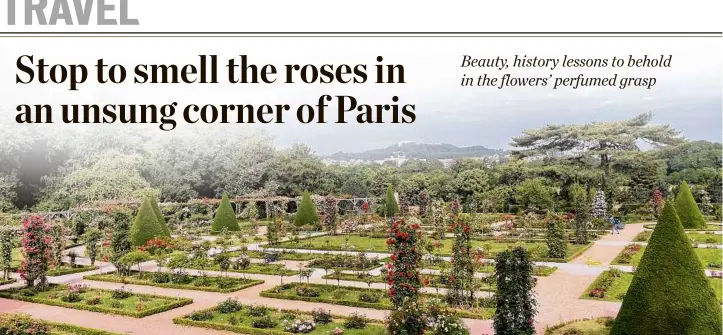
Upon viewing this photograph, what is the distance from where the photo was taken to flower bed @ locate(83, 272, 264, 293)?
21016 millimetres

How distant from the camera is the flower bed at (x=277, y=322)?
15.2 metres

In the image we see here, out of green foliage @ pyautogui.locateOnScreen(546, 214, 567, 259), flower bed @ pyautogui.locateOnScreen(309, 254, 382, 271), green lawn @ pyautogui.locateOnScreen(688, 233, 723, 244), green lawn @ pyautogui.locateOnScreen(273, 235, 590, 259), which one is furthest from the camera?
green lawn @ pyautogui.locateOnScreen(688, 233, 723, 244)

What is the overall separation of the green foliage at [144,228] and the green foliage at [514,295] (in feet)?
67.6

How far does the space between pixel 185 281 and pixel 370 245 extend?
38.2 feet

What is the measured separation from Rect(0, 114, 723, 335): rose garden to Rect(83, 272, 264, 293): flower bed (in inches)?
3.2

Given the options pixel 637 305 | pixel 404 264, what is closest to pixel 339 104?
pixel 404 264

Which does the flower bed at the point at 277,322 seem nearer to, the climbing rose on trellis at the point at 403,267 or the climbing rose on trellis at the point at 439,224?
the climbing rose on trellis at the point at 403,267

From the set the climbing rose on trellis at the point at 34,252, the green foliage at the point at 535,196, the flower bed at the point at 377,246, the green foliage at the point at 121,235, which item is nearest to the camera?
the climbing rose on trellis at the point at 34,252

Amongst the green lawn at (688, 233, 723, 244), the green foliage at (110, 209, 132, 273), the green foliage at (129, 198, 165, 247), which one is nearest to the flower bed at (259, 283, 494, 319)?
the green foliage at (110, 209, 132, 273)

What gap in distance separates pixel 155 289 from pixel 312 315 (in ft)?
25.4

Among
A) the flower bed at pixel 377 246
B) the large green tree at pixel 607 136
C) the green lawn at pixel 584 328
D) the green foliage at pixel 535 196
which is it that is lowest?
the green lawn at pixel 584 328

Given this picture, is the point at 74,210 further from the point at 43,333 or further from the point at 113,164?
the point at 43,333

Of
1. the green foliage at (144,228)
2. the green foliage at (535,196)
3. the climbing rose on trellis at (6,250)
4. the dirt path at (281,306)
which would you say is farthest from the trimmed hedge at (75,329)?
the green foliage at (535,196)

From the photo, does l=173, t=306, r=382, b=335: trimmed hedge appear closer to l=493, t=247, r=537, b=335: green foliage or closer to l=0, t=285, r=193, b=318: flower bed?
l=0, t=285, r=193, b=318: flower bed
